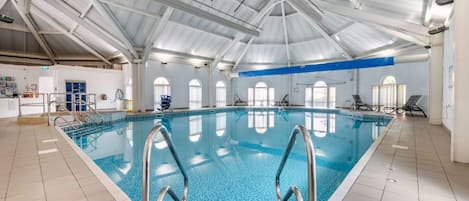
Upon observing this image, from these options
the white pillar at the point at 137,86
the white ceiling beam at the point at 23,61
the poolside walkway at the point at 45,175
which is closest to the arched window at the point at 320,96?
the white pillar at the point at 137,86

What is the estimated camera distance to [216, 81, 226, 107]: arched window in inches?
625

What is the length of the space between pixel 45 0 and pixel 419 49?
14.9 metres

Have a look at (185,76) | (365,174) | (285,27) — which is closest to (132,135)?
(365,174)

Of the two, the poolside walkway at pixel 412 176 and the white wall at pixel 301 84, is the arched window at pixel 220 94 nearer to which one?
the white wall at pixel 301 84

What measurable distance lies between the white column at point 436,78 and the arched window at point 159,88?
11523 millimetres

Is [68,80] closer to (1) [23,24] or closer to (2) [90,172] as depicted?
(1) [23,24]

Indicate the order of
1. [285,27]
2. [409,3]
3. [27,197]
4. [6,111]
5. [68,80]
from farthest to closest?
[285,27]
[68,80]
[6,111]
[409,3]
[27,197]

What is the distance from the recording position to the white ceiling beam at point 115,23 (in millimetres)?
7695

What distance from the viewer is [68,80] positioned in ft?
37.0

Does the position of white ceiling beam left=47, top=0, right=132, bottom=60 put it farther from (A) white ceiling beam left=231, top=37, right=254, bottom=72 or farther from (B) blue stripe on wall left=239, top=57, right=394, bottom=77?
(B) blue stripe on wall left=239, top=57, right=394, bottom=77

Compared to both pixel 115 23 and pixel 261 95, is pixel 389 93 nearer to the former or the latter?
pixel 261 95

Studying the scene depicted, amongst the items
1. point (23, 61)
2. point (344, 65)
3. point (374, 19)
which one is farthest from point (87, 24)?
point (344, 65)

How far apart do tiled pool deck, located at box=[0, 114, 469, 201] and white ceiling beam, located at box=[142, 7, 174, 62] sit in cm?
606

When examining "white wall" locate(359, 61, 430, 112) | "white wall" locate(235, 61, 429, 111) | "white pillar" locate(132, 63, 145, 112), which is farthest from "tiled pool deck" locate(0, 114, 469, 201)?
"white wall" locate(235, 61, 429, 111)
